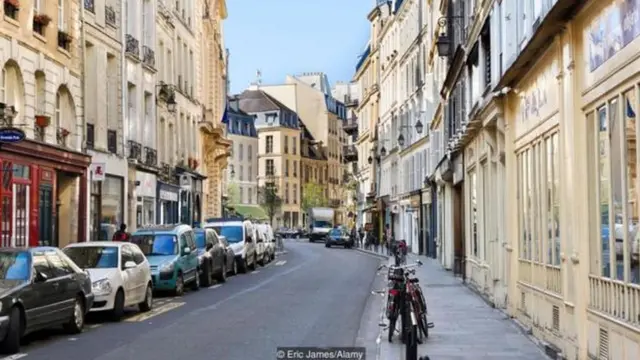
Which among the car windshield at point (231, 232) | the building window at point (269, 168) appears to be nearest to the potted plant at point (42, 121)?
the car windshield at point (231, 232)

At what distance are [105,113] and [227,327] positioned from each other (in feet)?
61.0

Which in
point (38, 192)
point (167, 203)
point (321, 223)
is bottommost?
point (321, 223)

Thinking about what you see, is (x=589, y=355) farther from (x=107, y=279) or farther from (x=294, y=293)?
(x=294, y=293)

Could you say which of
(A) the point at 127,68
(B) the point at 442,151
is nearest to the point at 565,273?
(B) the point at 442,151

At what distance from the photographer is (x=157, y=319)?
18.4m

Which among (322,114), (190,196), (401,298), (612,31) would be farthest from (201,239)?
(322,114)

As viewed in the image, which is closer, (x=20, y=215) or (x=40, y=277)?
(x=40, y=277)

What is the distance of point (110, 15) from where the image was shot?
114 ft

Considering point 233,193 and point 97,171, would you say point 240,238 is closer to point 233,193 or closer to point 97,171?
point 97,171

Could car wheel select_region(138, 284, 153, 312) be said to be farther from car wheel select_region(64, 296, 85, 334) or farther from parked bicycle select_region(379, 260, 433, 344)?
parked bicycle select_region(379, 260, 433, 344)

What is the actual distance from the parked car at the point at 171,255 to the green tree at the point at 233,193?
78778mm

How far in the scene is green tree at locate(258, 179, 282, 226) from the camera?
119 meters

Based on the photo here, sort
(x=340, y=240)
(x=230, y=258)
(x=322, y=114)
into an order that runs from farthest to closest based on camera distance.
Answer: (x=322, y=114), (x=340, y=240), (x=230, y=258)

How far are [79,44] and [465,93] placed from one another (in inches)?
504
